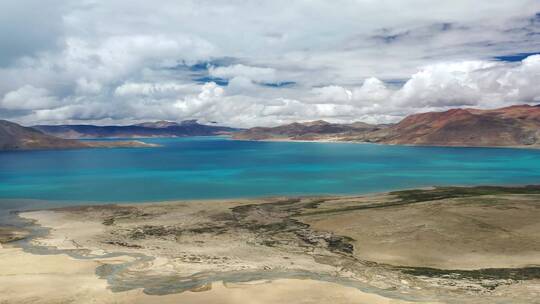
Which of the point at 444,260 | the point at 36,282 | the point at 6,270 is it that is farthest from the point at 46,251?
the point at 444,260

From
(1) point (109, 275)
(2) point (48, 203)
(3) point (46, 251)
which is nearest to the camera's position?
(1) point (109, 275)

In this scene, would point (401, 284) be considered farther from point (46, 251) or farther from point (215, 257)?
point (46, 251)

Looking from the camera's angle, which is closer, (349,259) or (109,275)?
(109,275)

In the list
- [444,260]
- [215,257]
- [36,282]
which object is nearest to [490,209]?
[444,260]

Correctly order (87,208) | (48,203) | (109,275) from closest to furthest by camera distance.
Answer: (109,275), (87,208), (48,203)

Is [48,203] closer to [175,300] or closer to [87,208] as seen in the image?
[87,208]

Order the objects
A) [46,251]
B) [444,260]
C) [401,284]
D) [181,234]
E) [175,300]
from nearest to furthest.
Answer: [175,300], [401,284], [444,260], [46,251], [181,234]
